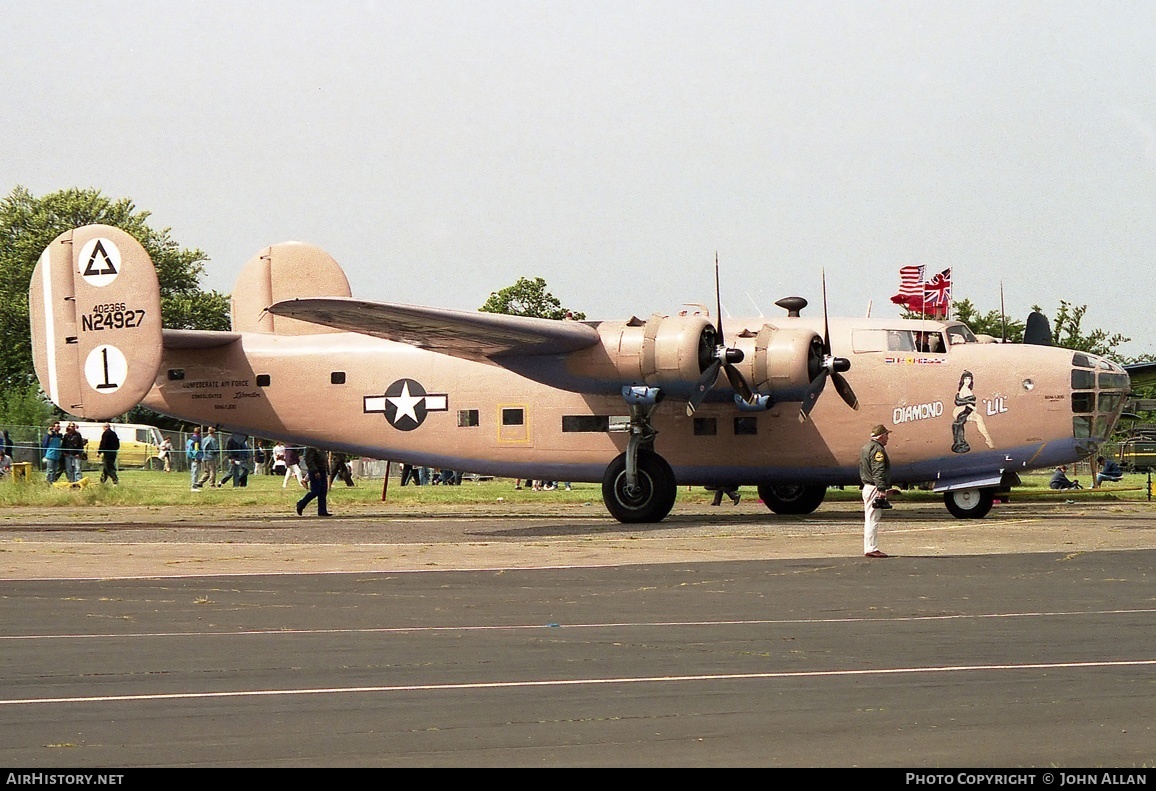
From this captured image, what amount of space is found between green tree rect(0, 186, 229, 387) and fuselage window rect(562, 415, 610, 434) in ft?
173

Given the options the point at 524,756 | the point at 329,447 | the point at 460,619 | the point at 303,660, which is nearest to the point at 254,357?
the point at 329,447

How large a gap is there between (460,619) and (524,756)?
16.1 ft

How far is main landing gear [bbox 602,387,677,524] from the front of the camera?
22312 mm

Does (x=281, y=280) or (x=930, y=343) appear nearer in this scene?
(x=930, y=343)

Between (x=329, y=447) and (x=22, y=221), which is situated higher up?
(x=22, y=221)

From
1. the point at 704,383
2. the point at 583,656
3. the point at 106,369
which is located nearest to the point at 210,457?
the point at 106,369

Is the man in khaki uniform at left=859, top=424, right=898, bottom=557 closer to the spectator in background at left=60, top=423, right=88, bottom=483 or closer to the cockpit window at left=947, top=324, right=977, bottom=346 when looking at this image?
the cockpit window at left=947, top=324, right=977, bottom=346

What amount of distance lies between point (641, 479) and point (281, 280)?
9915 millimetres

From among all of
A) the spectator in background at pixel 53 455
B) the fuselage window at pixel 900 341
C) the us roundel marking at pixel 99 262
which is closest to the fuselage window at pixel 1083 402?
the fuselage window at pixel 900 341

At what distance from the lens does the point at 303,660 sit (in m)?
8.64

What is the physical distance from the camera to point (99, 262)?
81.5 ft

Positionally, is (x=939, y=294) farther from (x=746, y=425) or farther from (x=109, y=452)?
(x=109, y=452)

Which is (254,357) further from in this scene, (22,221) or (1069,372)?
(22,221)

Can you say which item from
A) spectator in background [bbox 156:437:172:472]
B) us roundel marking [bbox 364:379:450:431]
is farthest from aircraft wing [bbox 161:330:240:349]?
spectator in background [bbox 156:437:172:472]
